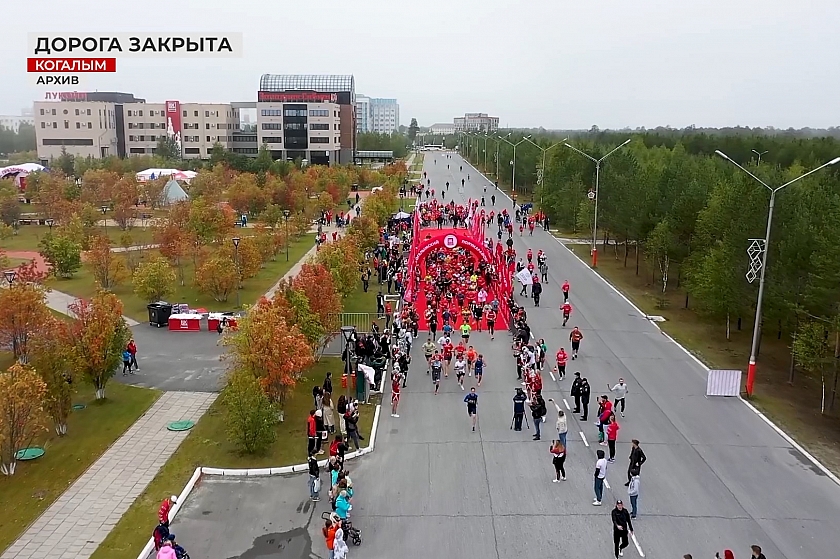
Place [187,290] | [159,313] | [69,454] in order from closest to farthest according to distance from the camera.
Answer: [69,454] < [159,313] < [187,290]

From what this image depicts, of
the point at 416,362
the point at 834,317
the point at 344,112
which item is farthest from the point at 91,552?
the point at 344,112

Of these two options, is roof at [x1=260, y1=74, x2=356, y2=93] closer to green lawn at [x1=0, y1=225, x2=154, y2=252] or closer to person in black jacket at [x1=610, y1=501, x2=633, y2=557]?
green lawn at [x1=0, y1=225, x2=154, y2=252]

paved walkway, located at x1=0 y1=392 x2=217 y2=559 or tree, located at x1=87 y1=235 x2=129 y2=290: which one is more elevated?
tree, located at x1=87 y1=235 x2=129 y2=290

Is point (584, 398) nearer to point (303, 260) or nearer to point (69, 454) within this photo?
point (69, 454)

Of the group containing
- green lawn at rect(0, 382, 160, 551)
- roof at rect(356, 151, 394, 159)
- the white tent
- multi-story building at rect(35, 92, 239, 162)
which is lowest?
green lawn at rect(0, 382, 160, 551)

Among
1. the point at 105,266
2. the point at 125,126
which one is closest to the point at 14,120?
the point at 125,126

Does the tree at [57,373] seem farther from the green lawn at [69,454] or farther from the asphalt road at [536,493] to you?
the asphalt road at [536,493]

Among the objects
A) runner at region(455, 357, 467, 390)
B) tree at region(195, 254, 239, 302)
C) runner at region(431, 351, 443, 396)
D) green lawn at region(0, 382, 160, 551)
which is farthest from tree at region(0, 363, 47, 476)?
tree at region(195, 254, 239, 302)

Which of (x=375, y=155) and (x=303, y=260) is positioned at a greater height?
(x=375, y=155)
